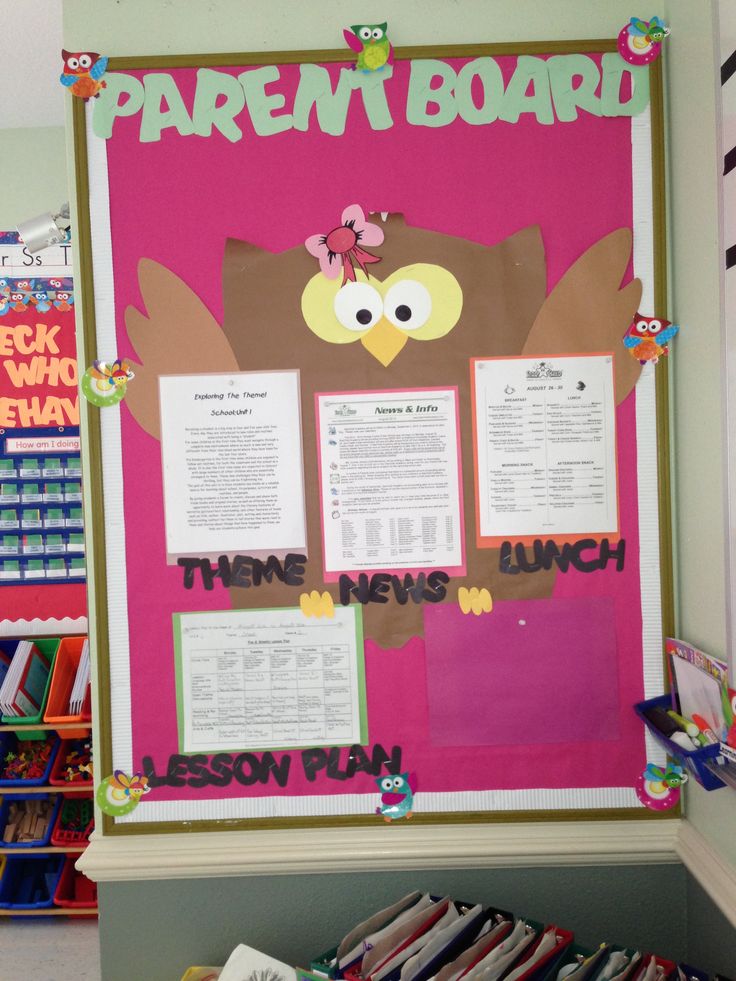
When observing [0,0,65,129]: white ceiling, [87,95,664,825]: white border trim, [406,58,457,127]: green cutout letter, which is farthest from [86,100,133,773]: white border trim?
[0,0,65,129]: white ceiling

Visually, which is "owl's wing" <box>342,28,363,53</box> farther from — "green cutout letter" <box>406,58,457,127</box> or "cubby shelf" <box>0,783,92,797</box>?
"cubby shelf" <box>0,783,92,797</box>

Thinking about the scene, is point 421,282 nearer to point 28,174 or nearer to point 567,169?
point 567,169

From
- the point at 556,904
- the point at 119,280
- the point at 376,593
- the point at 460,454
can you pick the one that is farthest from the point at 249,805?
the point at 119,280

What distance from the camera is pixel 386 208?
1.47 meters

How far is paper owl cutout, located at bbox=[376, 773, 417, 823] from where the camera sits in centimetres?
149

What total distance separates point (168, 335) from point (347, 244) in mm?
404

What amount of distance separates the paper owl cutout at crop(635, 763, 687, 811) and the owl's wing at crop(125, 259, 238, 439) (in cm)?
118

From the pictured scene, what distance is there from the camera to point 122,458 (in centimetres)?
149

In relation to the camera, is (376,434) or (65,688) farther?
(65,688)

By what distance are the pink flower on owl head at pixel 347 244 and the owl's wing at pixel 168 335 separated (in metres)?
0.25

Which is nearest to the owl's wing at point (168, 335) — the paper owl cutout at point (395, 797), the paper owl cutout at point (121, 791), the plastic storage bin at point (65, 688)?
the paper owl cutout at point (121, 791)

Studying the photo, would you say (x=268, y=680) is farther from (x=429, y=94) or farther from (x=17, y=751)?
(x=17, y=751)

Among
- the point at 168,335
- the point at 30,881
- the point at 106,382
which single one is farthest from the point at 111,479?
the point at 30,881

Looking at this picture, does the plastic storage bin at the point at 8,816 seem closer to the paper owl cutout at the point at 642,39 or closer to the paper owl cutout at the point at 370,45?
the paper owl cutout at the point at 370,45
